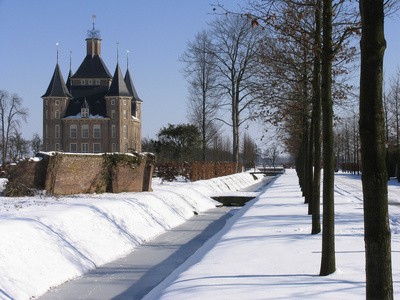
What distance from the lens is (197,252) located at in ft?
34.7

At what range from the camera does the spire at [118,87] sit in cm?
7769

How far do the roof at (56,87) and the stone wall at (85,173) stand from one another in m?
60.7

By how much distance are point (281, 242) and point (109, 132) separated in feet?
235

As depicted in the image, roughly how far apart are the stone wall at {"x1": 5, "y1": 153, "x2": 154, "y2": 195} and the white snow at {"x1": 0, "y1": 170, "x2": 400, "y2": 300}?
1.32 m

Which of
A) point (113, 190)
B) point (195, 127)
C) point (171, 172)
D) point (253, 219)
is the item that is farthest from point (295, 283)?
point (195, 127)

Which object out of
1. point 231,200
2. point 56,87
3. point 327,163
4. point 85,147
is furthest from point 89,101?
point 327,163

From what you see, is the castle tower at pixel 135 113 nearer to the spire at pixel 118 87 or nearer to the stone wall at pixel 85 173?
the spire at pixel 118 87

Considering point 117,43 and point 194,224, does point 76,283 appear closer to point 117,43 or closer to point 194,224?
point 194,224

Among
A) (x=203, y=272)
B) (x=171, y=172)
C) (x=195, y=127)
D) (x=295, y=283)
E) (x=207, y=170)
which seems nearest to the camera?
(x=295, y=283)

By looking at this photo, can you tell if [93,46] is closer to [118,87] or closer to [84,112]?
[118,87]

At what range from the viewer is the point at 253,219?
13.4m

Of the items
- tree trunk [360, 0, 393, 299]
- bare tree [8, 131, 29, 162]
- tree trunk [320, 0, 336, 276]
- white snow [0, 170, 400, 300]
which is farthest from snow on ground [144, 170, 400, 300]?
bare tree [8, 131, 29, 162]

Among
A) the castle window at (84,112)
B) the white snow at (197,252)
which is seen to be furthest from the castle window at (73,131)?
the white snow at (197,252)

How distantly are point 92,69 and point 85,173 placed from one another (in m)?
67.7
